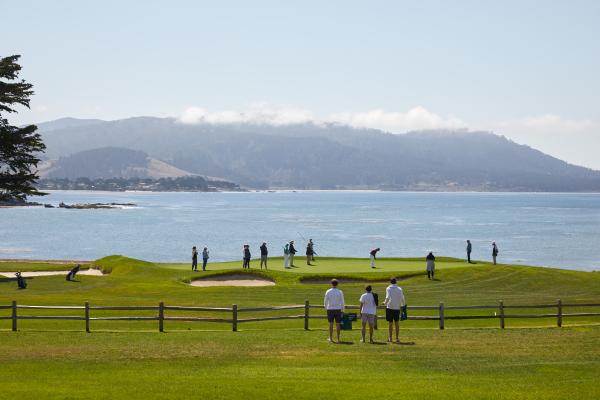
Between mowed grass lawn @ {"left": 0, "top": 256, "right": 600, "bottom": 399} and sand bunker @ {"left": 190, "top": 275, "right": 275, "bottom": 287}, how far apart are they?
10654mm

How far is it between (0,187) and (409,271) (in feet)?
89.0

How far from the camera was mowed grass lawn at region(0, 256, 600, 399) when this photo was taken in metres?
19.5

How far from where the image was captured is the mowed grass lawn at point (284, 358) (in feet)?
64.0

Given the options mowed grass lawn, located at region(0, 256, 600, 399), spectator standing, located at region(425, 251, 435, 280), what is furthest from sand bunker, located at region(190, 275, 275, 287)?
mowed grass lawn, located at region(0, 256, 600, 399)

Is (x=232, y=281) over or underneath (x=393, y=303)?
underneath

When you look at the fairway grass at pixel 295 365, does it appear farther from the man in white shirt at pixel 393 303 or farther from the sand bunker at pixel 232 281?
the sand bunker at pixel 232 281

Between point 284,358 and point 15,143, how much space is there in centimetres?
3368

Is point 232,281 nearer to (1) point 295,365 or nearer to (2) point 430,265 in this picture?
(2) point 430,265

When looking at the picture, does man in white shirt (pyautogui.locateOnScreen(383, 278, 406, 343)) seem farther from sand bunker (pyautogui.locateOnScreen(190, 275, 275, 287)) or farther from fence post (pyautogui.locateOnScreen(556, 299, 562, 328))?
sand bunker (pyautogui.locateOnScreen(190, 275, 275, 287))

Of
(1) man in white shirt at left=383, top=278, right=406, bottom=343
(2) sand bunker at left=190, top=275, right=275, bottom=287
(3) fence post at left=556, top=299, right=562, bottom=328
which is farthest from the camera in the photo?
(2) sand bunker at left=190, top=275, right=275, bottom=287

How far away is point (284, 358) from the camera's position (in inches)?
947

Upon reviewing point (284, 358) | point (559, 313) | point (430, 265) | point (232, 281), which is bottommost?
point (232, 281)

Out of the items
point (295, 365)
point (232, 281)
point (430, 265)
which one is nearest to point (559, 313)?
point (295, 365)

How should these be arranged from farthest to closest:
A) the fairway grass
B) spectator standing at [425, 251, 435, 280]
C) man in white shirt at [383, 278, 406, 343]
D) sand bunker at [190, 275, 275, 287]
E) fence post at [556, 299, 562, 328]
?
sand bunker at [190, 275, 275, 287] < spectator standing at [425, 251, 435, 280] < fence post at [556, 299, 562, 328] < man in white shirt at [383, 278, 406, 343] < the fairway grass
